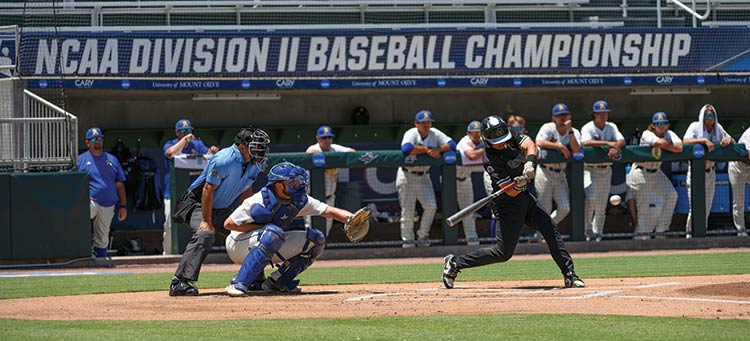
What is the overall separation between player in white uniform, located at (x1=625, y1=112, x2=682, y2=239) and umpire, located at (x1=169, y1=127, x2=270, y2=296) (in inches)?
281

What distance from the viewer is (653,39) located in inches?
703

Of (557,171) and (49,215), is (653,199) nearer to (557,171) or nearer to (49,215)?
(557,171)

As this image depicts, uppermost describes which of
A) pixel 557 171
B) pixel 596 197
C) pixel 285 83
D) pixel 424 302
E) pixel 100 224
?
pixel 285 83

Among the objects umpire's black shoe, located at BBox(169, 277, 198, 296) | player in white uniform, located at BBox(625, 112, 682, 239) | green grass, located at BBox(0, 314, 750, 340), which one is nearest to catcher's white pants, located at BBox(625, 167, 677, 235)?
player in white uniform, located at BBox(625, 112, 682, 239)

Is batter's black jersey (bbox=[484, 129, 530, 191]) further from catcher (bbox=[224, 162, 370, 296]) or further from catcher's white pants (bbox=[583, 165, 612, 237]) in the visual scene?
catcher's white pants (bbox=[583, 165, 612, 237])

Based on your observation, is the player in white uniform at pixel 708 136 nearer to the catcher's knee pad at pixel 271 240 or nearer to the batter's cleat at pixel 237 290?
the catcher's knee pad at pixel 271 240

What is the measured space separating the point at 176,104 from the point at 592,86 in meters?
6.57

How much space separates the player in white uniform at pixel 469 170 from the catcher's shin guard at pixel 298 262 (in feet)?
18.5

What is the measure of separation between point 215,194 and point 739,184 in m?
8.78

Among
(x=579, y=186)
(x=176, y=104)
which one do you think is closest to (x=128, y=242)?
(x=176, y=104)

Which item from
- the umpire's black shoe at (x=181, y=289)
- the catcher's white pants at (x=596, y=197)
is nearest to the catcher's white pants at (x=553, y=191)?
the catcher's white pants at (x=596, y=197)

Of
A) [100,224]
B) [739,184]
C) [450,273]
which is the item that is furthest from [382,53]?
[450,273]

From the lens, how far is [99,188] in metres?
14.3

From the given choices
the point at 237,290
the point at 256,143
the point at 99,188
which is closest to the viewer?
the point at 237,290
